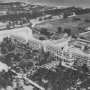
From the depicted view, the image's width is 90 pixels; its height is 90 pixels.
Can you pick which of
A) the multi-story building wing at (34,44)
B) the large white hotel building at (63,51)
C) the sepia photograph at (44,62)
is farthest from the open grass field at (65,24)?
the multi-story building wing at (34,44)

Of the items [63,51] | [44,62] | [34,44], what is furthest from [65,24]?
[44,62]

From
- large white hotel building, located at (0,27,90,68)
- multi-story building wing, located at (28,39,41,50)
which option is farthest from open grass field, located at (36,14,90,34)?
multi-story building wing, located at (28,39,41,50)

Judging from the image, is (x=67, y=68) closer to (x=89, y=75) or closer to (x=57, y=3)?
(x=89, y=75)

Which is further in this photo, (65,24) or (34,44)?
(65,24)

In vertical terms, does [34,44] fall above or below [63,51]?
below

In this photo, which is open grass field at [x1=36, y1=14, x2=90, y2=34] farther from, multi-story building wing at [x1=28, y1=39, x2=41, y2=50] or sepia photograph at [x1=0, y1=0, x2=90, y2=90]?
multi-story building wing at [x1=28, y1=39, x2=41, y2=50]

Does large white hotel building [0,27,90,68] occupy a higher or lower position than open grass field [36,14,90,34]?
lower

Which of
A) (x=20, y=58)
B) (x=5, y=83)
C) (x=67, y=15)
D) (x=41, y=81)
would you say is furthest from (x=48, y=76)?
(x=67, y=15)

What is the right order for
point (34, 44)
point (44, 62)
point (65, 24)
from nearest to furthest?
point (44, 62) → point (34, 44) → point (65, 24)

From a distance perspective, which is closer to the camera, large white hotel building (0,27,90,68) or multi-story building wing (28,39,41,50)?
large white hotel building (0,27,90,68)

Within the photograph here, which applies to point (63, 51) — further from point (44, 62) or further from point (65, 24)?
point (65, 24)
